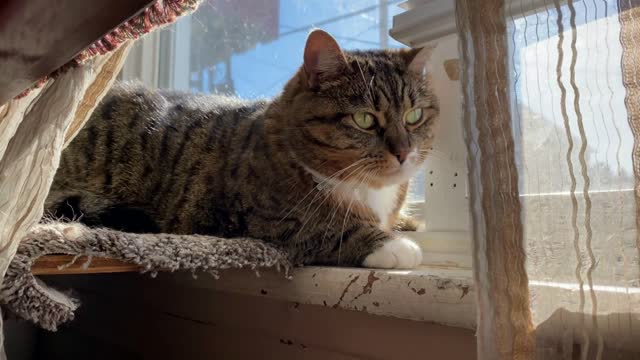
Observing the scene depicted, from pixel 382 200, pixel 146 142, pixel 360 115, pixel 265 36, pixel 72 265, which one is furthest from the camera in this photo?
pixel 265 36

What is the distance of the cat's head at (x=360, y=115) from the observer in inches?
41.9

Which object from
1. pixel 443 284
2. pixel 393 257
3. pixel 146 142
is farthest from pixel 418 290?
pixel 146 142

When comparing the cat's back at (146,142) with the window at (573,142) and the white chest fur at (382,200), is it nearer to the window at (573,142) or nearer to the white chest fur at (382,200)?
the white chest fur at (382,200)

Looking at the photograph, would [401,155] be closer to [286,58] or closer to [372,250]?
[372,250]

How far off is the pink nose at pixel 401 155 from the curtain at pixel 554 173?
0.52 meters

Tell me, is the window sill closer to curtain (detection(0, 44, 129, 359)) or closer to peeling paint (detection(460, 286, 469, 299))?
peeling paint (detection(460, 286, 469, 299))

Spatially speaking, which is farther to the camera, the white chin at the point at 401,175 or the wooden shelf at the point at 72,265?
the white chin at the point at 401,175

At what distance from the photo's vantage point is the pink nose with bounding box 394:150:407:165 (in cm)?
105

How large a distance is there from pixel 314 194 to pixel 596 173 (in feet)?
2.32

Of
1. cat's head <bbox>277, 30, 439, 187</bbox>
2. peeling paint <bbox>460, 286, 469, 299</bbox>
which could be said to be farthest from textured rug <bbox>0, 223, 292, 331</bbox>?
peeling paint <bbox>460, 286, 469, 299</bbox>

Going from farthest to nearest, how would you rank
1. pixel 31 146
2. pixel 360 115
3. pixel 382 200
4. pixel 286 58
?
pixel 286 58, pixel 382 200, pixel 360 115, pixel 31 146

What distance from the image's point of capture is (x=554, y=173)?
18.3 inches

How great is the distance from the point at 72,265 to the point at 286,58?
1.05m

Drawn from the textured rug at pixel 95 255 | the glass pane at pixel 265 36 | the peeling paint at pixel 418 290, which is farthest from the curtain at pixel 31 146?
the glass pane at pixel 265 36
